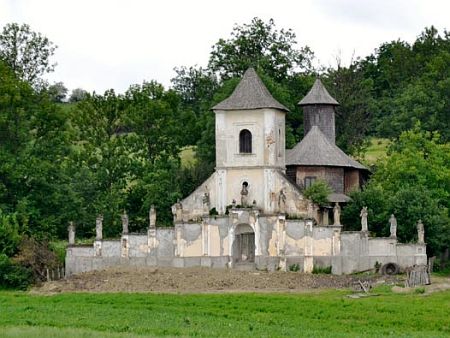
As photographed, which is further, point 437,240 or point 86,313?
point 437,240

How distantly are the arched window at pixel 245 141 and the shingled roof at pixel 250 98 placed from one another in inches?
62.4

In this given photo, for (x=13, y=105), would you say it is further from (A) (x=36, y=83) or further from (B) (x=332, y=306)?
(B) (x=332, y=306)

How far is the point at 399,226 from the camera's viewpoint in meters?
78.4

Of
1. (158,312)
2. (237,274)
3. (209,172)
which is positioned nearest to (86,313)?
(158,312)

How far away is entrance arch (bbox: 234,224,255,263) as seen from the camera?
77.7 meters

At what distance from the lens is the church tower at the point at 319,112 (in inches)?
3674

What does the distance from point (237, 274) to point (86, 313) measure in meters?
19.9

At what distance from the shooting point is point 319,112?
93.6 metres

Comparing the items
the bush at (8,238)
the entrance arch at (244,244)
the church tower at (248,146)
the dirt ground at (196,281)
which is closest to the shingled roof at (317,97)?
the church tower at (248,146)

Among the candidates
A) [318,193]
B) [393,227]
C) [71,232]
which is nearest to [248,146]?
[318,193]

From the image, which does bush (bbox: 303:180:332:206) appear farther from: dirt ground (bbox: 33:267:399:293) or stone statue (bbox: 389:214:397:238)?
dirt ground (bbox: 33:267:399:293)

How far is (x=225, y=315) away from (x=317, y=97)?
134 feet

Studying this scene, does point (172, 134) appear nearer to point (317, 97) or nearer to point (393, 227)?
point (317, 97)

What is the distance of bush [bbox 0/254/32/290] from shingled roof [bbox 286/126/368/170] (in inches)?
741
